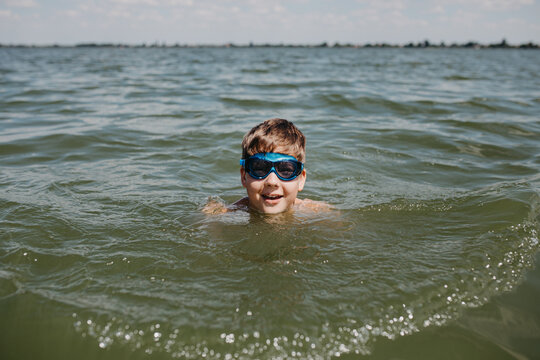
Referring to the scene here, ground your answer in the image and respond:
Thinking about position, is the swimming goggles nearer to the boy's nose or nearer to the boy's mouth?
the boy's nose

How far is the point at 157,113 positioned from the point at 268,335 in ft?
26.7

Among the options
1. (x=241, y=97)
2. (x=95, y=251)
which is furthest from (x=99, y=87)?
(x=95, y=251)

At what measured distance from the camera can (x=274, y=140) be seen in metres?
3.50

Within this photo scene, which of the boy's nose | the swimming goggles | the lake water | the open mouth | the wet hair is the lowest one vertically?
the lake water

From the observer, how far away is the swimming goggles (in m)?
3.46

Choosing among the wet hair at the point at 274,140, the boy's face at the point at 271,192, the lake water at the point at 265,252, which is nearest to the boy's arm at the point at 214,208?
the lake water at the point at 265,252

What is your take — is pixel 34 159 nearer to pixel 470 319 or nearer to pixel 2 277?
pixel 2 277

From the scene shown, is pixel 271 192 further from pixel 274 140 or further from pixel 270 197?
pixel 274 140

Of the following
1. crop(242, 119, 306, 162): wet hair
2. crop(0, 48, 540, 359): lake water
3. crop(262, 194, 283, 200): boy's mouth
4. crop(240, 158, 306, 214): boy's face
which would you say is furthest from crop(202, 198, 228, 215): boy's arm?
crop(242, 119, 306, 162): wet hair

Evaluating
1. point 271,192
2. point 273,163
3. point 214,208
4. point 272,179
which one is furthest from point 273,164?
point 214,208

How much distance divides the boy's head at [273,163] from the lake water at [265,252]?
0.25m

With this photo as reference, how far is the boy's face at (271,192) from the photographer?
3512 millimetres

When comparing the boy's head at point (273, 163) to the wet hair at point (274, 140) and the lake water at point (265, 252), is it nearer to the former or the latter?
the wet hair at point (274, 140)

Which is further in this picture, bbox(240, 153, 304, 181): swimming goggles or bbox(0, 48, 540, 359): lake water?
bbox(240, 153, 304, 181): swimming goggles
